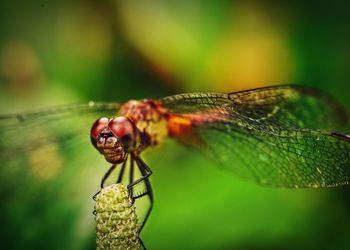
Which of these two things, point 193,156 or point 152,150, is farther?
point 193,156

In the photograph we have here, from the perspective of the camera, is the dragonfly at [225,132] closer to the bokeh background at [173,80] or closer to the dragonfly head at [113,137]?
the dragonfly head at [113,137]

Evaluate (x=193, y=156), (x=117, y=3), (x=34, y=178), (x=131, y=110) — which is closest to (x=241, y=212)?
(x=193, y=156)

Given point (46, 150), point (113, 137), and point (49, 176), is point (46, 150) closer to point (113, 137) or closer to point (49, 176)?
point (49, 176)

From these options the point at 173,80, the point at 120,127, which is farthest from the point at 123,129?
the point at 173,80

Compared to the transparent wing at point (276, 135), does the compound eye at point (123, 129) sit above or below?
above

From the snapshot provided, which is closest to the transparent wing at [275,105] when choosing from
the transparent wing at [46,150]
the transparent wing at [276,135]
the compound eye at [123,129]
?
the transparent wing at [276,135]

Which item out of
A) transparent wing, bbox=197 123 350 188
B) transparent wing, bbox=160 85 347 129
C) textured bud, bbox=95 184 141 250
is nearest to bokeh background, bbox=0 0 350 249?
transparent wing, bbox=197 123 350 188

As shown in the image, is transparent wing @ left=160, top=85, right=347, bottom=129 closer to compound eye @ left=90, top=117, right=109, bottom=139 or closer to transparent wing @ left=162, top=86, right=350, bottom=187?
transparent wing @ left=162, top=86, right=350, bottom=187

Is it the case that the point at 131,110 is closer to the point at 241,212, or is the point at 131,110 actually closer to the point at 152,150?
the point at 152,150

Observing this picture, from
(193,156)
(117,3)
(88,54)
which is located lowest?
(193,156)
